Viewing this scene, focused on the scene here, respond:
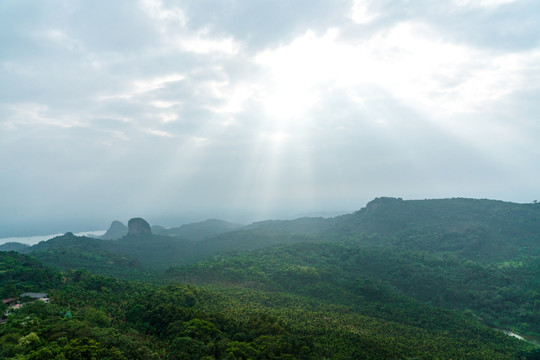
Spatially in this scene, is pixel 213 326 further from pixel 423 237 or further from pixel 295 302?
pixel 423 237

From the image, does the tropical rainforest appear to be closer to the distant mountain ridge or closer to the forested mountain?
the forested mountain

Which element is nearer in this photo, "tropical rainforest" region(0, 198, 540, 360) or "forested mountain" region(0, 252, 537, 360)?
"forested mountain" region(0, 252, 537, 360)

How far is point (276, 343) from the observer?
34.5 metres

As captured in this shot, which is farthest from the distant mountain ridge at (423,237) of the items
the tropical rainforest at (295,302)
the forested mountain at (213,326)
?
the forested mountain at (213,326)

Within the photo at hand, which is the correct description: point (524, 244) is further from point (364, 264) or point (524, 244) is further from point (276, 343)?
point (276, 343)

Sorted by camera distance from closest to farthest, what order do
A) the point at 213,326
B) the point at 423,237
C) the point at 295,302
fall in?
the point at 213,326 < the point at 295,302 < the point at 423,237

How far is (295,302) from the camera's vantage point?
6831 centimetres

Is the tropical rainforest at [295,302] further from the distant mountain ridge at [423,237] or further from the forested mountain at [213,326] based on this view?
the distant mountain ridge at [423,237]

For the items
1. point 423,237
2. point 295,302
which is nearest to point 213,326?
point 295,302

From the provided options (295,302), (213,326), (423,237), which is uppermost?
(213,326)

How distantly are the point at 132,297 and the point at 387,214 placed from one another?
181 meters

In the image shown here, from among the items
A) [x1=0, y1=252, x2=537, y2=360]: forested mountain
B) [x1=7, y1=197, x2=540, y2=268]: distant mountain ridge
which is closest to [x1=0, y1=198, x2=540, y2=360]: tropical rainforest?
[x1=0, y1=252, x2=537, y2=360]: forested mountain

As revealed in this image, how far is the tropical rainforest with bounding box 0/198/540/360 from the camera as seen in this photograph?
33.0 meters

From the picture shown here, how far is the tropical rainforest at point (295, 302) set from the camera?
3300 cm
